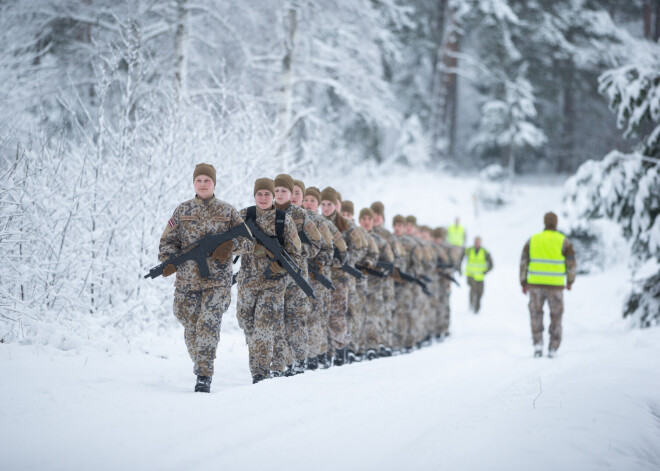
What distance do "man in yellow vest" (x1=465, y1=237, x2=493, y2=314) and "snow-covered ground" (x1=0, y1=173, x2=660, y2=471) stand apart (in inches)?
250

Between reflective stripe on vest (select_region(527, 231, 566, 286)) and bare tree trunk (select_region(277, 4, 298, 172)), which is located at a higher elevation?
bare tree trunk (select_region(277, 4, 298, 172))

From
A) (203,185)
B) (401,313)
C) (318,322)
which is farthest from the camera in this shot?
(401,313)

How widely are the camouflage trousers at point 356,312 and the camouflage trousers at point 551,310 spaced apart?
→ 256 centimetres

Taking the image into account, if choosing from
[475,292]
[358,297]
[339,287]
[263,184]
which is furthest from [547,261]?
[475,292]

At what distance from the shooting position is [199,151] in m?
7.47

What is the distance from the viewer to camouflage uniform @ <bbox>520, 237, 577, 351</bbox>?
7.67 m

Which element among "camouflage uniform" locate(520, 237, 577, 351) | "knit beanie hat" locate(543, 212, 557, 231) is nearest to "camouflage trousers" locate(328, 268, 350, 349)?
"camouflage uniform" locate(520, 237, 577, 351)

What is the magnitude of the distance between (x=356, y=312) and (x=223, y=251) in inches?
122

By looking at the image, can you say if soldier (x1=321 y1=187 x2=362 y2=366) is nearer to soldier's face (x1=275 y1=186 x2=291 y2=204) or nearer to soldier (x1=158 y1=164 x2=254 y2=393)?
soldier's face (x1=275 y1=186 x2=291 y2=204)

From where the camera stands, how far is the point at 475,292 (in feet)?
44.7

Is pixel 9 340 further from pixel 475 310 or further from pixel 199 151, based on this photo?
pixel 475 310

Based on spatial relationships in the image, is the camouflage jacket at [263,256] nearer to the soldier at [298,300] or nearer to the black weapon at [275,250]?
the black weapon at [275,250]

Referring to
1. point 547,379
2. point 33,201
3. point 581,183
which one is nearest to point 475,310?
point 581,183

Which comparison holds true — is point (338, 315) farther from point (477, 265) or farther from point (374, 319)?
point (477, 265)
